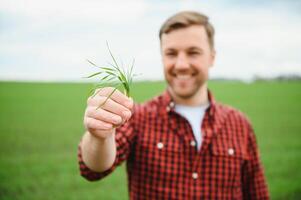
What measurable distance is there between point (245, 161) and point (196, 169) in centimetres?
53

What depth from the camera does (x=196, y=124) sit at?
2980 millimetres

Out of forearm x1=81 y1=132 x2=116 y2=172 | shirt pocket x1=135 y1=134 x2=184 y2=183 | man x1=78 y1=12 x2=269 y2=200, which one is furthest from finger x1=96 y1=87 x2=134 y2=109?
shirt pocket x1=135 y1=134 x2=184 y2=183

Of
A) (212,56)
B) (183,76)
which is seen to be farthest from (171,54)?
(212,56)

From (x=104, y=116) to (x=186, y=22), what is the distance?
5.67 feet

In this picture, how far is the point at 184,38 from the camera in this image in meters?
2.85

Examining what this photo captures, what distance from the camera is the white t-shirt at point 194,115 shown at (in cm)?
295

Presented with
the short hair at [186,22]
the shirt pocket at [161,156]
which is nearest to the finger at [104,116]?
the shirt pocket at [161,156]

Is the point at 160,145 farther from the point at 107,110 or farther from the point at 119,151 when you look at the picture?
the point at 107,110

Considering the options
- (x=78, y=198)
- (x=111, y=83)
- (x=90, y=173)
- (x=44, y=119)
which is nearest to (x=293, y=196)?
(x=78, y=198)

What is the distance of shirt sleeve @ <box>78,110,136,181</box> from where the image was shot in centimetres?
227

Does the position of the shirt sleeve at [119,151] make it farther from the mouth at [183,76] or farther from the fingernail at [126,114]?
the fingernail at [126,114]

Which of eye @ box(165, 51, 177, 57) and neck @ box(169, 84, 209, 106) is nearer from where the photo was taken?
eye @ box(165, 51, 177, 57)

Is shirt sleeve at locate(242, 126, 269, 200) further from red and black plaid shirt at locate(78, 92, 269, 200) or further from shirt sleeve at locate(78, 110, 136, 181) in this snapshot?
shirt sleeve at locate(78, 110, 136, 181)

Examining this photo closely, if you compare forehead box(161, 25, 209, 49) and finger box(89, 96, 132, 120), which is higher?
forehead box(161, 25, 209, 49)
